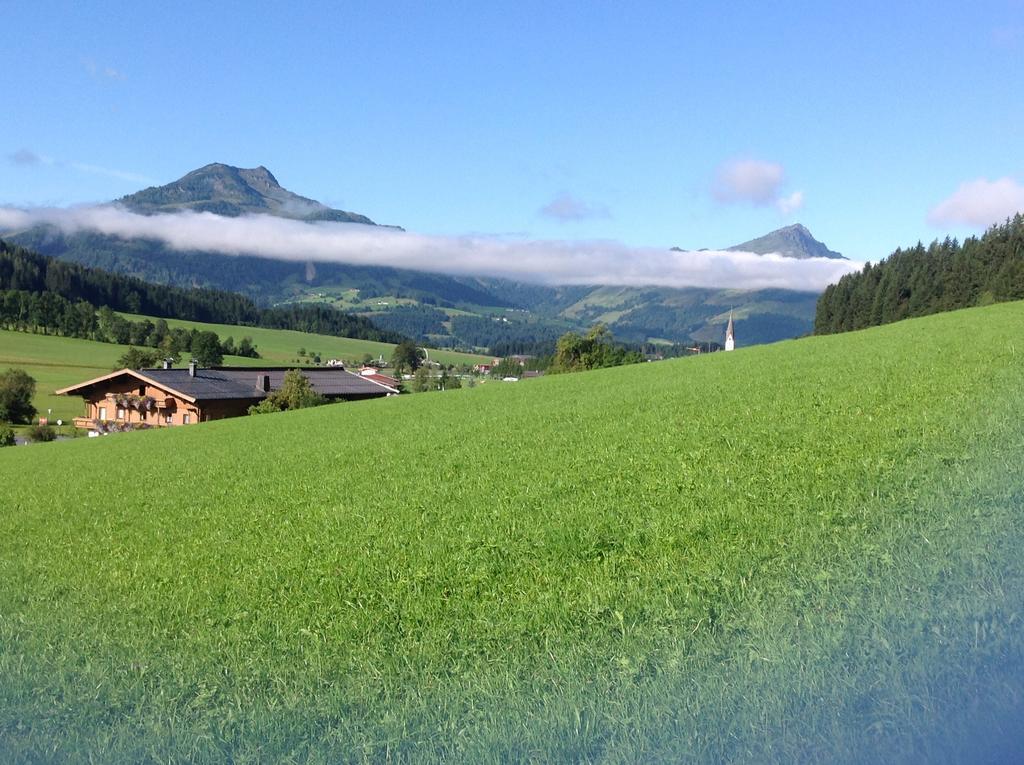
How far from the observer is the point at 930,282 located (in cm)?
10506

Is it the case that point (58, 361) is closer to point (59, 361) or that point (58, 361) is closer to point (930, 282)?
point (59, 361)

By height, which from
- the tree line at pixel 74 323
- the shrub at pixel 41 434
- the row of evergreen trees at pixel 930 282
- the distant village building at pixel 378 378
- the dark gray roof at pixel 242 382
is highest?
the row of evergreen trees at pixel 930 282

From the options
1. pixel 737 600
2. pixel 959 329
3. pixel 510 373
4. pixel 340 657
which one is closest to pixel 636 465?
pixel 737 600

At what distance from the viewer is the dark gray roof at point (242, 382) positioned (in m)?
81.5

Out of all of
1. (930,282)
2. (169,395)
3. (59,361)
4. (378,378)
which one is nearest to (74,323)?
(59,361)

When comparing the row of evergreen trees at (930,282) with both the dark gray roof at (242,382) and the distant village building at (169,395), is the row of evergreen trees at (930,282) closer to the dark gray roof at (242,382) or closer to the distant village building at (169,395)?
the dark gray roof at (242,382)

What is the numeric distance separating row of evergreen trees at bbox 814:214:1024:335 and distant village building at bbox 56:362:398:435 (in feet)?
230

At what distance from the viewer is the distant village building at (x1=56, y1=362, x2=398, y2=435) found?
262ft

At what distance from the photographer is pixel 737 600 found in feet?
27.0

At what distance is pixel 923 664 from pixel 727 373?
27727 millimetres

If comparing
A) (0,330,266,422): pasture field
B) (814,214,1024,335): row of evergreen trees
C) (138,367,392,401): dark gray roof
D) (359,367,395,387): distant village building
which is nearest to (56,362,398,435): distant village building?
(138,367,392,401): dark gray roof

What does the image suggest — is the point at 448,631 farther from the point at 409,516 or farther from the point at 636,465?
the point at 636,465

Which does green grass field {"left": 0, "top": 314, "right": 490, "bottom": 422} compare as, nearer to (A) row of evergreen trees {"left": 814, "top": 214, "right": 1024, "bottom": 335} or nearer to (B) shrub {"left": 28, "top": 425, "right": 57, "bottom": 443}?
(B) shrub {"left": 28, "top": 425, "right": 57, "bottom": 443}

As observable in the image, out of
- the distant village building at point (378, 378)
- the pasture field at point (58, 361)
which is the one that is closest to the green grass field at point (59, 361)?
the pasture field at point (58, 361)
